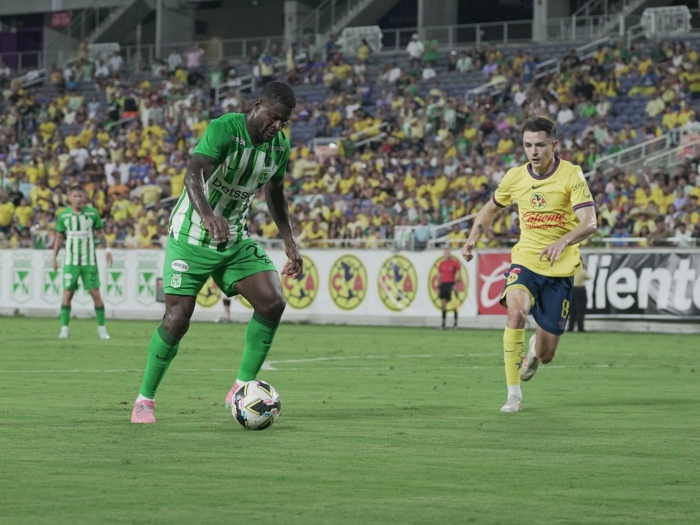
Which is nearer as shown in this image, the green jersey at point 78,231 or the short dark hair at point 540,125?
the short dark hair at point 540,125

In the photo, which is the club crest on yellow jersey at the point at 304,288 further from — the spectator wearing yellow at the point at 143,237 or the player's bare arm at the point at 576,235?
the player's bare arm at the point at 576,235

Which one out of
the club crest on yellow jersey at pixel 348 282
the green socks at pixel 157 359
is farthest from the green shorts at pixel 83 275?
the green socks at pixel 157 359

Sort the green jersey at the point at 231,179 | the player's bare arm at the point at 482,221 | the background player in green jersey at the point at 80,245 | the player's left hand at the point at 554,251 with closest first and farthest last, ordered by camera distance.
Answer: the green jersey at the point at 231,179
the player's left hand at the point at 554,251
the player's bare arm at the point at 482,221
the background player in green jersey at the point at 80,245

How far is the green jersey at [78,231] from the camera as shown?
2169cm

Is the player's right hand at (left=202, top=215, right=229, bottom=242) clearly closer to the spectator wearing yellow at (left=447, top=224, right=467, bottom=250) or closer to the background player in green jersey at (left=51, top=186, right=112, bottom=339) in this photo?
the background player in green jersey at (left=51, top=186, right=112, bottom=339)

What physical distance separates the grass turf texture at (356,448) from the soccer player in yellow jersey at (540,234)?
2.18ft

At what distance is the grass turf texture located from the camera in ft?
18.4

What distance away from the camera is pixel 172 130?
1598 inches

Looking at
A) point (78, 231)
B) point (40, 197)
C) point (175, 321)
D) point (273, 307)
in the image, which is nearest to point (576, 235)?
point (273, 307)

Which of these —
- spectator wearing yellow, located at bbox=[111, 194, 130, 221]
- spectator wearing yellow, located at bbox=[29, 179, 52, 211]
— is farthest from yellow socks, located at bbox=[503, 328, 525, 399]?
spectator wearing yellow, located at bbox=[29, 179, 52, 211]

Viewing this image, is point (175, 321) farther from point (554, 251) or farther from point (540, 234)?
point (540, 234)

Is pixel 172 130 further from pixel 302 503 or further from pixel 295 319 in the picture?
pixel 302 503

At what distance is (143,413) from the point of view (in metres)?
9.04

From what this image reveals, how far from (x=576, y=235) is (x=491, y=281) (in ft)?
59.0
